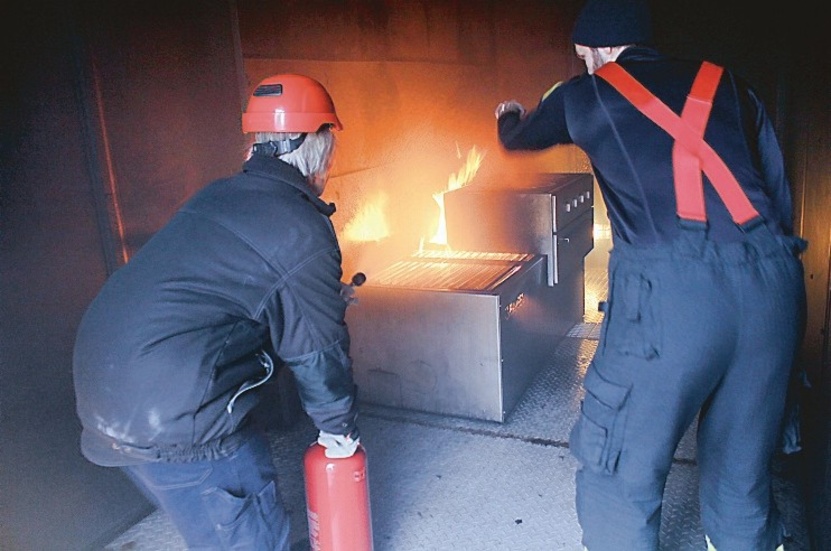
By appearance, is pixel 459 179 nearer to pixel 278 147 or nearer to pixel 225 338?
pixel 278 147

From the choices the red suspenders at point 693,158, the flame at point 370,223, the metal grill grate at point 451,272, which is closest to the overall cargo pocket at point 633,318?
the red suspenders at point 693,158

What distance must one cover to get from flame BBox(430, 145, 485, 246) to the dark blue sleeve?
7.41ft

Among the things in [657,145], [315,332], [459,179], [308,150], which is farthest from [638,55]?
[459,179]

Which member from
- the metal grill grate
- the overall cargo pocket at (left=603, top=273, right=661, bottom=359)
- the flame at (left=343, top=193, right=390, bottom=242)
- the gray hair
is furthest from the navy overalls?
the flame at (left=343, top=193, right=390, bottom=242)

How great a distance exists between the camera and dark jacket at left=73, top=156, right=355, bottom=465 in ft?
5.77

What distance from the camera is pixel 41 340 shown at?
2.35m

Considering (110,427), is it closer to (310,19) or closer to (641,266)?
(641,266)

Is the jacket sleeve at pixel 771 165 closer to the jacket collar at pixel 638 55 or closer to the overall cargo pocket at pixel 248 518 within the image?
the jacket collar at pixel 638 55

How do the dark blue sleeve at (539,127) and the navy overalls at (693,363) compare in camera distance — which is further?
the dark blue sleeve at (539,127)

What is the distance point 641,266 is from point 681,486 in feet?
4.63

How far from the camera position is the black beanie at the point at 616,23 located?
199 centimetres

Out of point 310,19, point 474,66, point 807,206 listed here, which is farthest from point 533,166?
point 807,206

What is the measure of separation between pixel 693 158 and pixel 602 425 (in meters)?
0.75

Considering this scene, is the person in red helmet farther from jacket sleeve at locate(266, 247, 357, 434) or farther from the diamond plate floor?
the diamond plate floor
